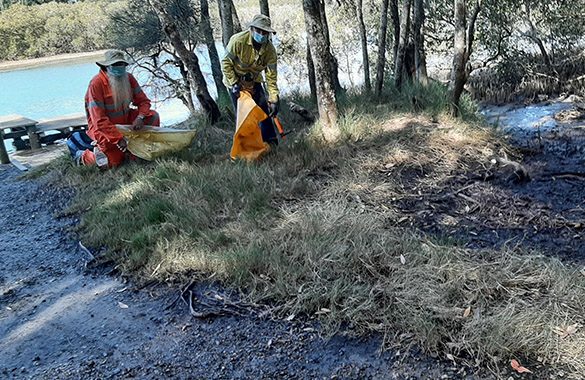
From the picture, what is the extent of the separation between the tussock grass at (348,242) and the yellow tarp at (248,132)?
0.57 feet

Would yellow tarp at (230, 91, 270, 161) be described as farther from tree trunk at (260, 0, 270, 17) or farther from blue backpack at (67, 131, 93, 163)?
tree trunk at (260, 0, 270, 17)

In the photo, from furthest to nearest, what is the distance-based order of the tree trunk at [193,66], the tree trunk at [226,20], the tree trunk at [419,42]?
the tree trunk at [419,42], the tree trunk at [226,20], the tree trunk at [193,66]

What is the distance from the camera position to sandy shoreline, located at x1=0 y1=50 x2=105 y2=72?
2261cm

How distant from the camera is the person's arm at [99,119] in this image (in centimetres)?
531

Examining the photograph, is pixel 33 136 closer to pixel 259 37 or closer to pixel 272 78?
pixel 272 78

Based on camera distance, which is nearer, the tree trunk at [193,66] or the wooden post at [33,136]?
the tree trunk at [193,66]

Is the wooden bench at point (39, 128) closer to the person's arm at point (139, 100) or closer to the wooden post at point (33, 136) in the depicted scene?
the wooden post at point (33, 136)

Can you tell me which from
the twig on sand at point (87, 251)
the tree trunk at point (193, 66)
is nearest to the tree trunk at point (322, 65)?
the tree trunk at point (193, 66)

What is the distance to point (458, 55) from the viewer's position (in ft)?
18.8

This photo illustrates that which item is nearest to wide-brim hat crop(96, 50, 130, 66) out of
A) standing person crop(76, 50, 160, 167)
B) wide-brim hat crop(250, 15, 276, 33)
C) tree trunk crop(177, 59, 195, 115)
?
standing person crop(76, 50, 160, 167)

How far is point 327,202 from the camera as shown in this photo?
3.86 meters

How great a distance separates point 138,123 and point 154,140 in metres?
0.24

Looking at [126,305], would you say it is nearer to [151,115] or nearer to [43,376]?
[43,376]

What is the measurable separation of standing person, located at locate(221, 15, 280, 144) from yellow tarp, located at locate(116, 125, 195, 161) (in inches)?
32.7
